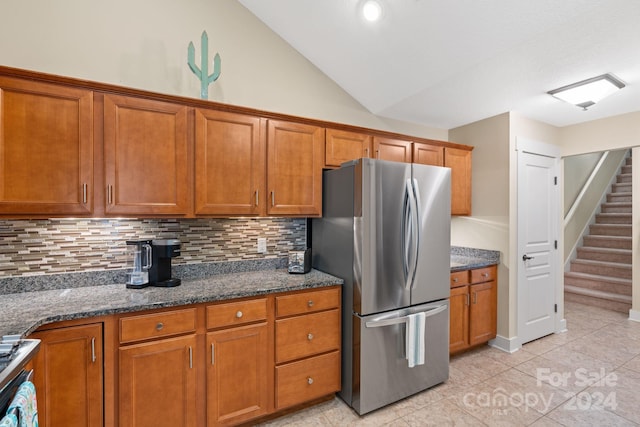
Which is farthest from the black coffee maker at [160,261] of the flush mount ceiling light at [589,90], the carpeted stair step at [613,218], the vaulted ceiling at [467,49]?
the carpeted stair step at [613,218]

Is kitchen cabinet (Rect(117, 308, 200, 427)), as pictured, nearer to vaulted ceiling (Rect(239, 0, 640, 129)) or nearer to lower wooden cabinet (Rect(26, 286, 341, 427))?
lower wooden cabinet (Rect(26, 286, 341, 427))

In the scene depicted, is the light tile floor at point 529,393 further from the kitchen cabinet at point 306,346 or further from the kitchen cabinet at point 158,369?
the kitchen cabinet at point 158,369

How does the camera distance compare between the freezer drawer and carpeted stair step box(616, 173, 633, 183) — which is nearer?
the freezer drawer

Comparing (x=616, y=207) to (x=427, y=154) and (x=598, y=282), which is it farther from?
(x=427, y=154)

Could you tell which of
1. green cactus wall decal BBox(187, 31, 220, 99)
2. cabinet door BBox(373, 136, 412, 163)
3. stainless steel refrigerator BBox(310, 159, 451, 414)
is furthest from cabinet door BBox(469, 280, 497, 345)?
green cactus wall decal BBox(187, 31, 220, 99)

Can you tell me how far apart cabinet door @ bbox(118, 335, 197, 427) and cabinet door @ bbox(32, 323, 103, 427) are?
4.6 inches

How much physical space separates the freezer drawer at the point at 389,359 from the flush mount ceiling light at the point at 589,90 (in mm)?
2153

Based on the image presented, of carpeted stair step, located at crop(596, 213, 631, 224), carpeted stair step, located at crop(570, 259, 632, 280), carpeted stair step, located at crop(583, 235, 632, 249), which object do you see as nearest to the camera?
carpeted stair step, located at crop(570, 259, 632, 280)

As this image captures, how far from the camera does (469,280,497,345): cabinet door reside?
9.89 ft

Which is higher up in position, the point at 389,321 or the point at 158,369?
the point at 389,321

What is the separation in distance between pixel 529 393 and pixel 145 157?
334 centimetres

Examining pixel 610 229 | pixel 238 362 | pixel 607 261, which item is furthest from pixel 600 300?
pixel 238 362

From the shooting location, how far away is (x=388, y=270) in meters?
2.21

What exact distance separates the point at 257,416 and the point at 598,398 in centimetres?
259
